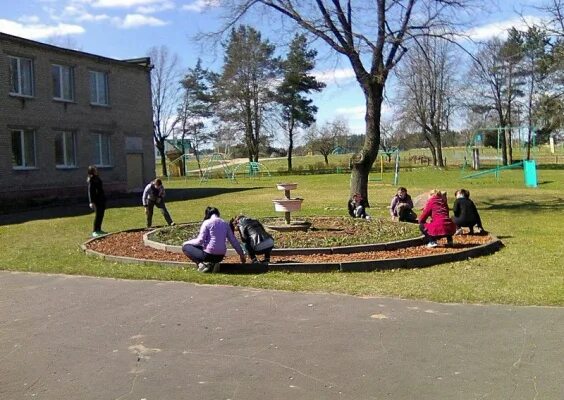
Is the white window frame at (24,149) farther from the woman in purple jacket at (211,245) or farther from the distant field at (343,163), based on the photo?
the distant field at (343,163)

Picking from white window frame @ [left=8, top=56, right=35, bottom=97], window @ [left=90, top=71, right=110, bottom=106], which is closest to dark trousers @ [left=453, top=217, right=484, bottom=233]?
white window frame @ [left=8, top=56, right=35, bottom=97]

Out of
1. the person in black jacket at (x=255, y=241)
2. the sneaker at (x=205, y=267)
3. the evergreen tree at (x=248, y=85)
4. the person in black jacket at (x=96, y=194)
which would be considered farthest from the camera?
the evergreen tree at (x=248, y=85)

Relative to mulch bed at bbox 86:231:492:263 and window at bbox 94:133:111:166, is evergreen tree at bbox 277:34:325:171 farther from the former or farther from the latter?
mulch bed at bbox 86:231:492:263

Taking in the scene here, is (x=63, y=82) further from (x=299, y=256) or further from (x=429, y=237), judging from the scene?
(x=429, y=237)

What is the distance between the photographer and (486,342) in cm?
611

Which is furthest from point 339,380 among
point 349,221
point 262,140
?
point 262,140

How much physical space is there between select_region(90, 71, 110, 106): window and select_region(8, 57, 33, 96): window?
418 cm

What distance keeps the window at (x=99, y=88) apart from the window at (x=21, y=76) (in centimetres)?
418

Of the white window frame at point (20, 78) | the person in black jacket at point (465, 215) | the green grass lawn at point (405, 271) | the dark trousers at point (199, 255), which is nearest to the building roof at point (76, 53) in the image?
the white window frame at point (20, 78)

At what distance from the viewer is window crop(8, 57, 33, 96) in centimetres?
2722

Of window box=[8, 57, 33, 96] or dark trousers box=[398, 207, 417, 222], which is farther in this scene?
window box=[8, 57, 33, 96]

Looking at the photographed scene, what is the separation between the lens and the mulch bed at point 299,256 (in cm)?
1107

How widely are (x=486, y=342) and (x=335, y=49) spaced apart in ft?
51.2

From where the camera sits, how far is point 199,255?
10.4 meters
